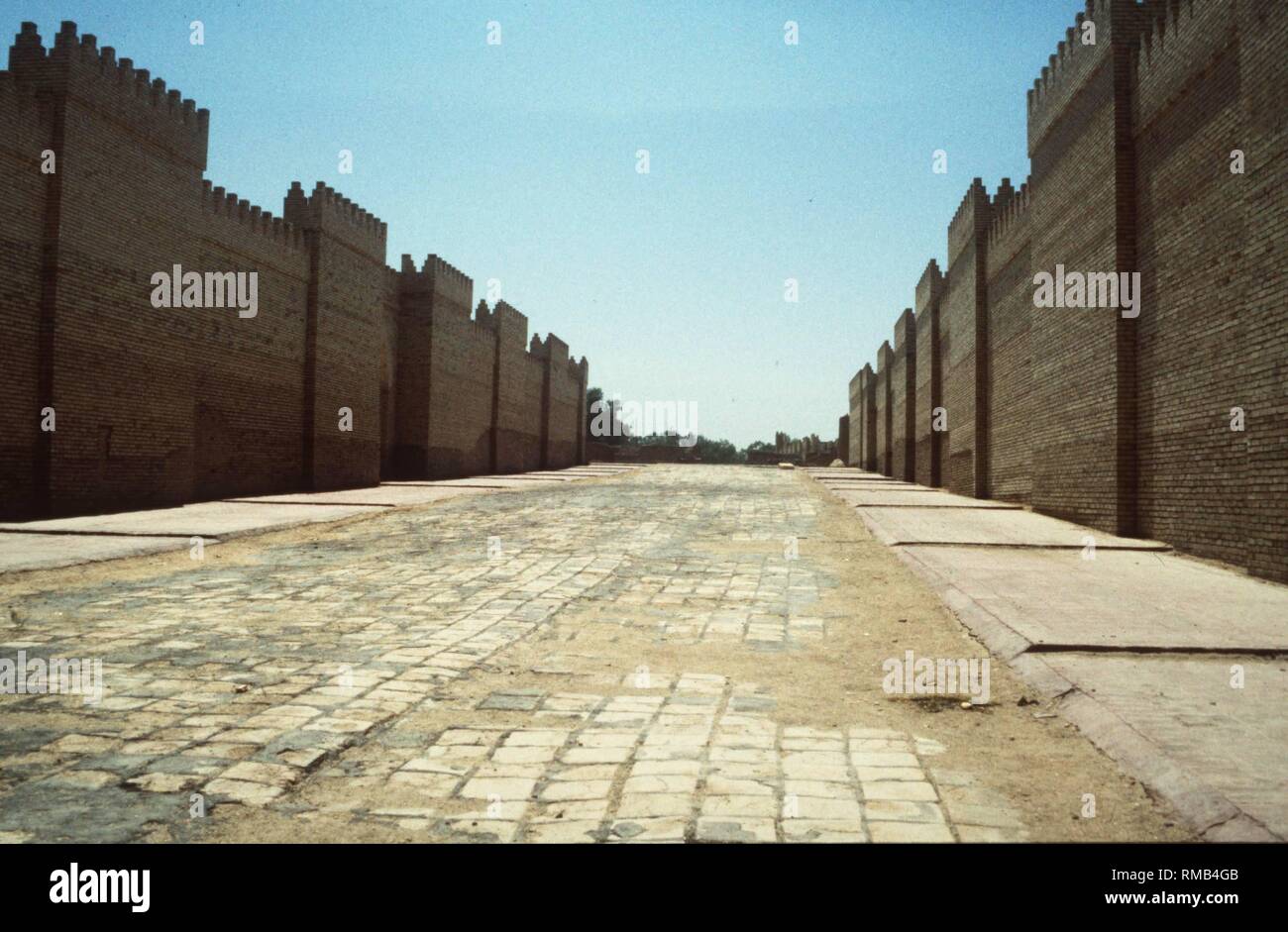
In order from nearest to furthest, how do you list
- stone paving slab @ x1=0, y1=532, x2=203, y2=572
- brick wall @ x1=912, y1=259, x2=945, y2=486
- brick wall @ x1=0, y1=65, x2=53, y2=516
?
stone paving slab @ x1=0, y1=532, x2=203, y2=572, brick wall @ x1=0, y1=65, x2=53, y2=516, brick wall @ x1=912, y1=259, x2=945, y2=486

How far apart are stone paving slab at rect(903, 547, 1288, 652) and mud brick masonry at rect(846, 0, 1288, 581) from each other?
75 cm

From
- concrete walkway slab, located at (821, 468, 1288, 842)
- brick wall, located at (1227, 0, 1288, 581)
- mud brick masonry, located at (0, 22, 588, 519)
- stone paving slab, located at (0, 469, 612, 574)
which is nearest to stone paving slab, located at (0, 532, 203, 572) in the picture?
stone paving slab, located at (0, 469, 612, 574)

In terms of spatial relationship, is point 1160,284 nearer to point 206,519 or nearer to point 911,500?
point 911,500

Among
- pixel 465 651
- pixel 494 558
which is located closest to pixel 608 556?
pixel 494 558

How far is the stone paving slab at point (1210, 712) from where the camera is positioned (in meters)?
3.05

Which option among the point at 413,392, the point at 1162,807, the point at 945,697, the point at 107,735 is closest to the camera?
the point at 1162,807

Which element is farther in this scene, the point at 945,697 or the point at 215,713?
the point at 945,697

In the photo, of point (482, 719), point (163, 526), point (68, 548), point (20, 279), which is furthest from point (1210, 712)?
point (20, 279)

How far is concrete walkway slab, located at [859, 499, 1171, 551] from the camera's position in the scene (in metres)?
10.4

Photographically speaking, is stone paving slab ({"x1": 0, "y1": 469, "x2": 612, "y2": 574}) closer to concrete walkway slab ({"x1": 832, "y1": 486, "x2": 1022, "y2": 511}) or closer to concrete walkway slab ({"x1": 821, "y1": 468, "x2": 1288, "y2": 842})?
concrete walkway slab ({"x1": 821, "y1": 468, "x2": 1288, "y2": 842})

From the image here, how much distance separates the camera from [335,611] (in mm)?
6727
